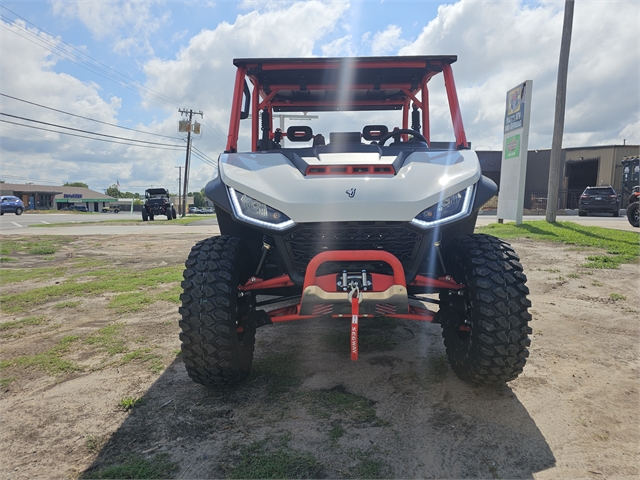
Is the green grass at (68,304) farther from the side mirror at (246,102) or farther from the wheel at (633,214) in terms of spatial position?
the wheel at (633,214)

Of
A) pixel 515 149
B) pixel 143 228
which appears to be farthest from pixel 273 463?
pixel 143 228

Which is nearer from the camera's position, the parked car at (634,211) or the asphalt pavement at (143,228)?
the parked car at (634,211)

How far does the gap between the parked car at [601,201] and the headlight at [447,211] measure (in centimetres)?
2215

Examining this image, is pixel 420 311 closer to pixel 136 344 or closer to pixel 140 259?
pixel 136 344

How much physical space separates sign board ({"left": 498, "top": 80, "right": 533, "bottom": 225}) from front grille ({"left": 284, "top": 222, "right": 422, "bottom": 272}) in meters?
10.9

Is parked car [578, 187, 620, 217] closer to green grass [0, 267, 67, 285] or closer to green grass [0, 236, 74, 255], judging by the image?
green grass [0, 236, 74, 255]

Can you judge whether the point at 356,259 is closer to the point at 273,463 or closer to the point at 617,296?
the point at 273,463

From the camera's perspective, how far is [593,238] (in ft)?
30.1

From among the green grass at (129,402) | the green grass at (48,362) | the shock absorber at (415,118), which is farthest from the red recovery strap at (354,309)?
the shock absorber at (415,118)

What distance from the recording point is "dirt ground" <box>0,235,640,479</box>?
1.98 metres

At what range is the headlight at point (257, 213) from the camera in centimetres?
241

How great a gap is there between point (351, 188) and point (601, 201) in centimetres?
2263

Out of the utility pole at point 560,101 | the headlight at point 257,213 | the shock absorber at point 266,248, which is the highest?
the utility pole at point 560,101

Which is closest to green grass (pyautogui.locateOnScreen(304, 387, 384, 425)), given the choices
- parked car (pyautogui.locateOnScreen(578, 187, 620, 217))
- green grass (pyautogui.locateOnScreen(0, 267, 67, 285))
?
green grass (pyautogui.locateOnScreen(0, 267, 67, 285))
